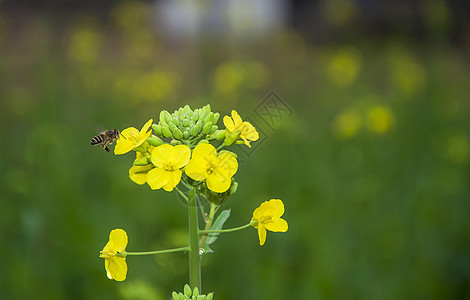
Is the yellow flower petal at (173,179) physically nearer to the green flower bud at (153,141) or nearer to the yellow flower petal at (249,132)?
the green flower bud at (153,141)

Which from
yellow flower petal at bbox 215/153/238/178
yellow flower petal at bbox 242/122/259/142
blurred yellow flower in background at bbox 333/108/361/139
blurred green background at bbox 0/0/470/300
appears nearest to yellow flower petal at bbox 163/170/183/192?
yellow flower petal at bbox 215/153/238/178

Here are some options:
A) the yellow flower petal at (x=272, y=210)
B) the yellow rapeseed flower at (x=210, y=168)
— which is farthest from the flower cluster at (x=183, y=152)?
the yellow flower petal at (x=272, y=210)

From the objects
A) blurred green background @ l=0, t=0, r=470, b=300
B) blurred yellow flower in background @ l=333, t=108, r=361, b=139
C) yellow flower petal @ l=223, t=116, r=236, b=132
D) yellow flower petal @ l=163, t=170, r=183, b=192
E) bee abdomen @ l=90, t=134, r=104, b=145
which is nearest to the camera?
yellow flower petal @ l=163, t=170, r=183, b=192

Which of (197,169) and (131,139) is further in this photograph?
(131,139)

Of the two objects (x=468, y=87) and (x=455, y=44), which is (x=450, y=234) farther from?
(x=455, y=44)

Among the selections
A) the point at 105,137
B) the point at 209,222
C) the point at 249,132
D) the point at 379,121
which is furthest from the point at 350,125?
the point at 209,222

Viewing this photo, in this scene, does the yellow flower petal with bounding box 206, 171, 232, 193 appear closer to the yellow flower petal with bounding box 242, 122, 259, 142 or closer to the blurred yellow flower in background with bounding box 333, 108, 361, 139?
the yellow flower petal with bounding box 242, 122, 259, 142

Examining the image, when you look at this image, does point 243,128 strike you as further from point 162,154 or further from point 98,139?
point 98,139
